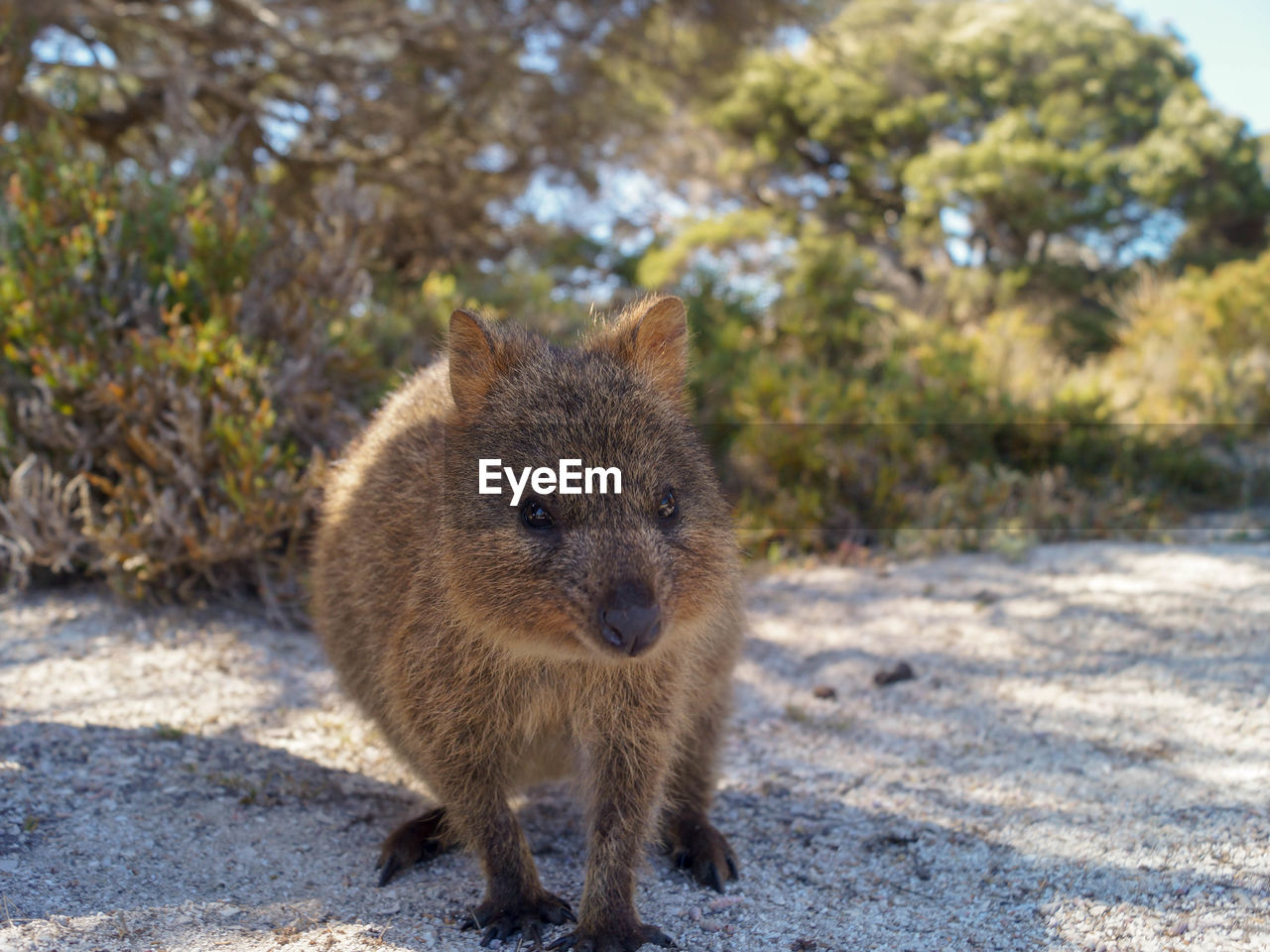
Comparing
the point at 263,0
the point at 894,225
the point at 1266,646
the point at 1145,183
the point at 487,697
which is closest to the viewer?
the point at 487,697

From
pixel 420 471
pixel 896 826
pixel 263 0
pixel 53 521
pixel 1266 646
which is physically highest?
pixel 263 0

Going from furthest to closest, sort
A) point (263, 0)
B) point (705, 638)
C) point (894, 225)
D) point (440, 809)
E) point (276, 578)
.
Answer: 1. point (894, 225)
2. point (263, 0)
3. point (276, 578)
4. point (440, 809)
5. point (705, 638)

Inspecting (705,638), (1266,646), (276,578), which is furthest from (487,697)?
(1266,646)

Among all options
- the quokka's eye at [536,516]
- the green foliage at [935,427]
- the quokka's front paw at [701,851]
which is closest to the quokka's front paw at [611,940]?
the quokka's front paw at [701,851]

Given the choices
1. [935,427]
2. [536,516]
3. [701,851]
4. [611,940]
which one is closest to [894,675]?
[701,851]

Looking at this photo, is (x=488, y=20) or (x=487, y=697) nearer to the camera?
(x=487, y=697)

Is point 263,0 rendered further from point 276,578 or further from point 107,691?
point 107,691

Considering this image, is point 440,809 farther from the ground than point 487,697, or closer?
closer
